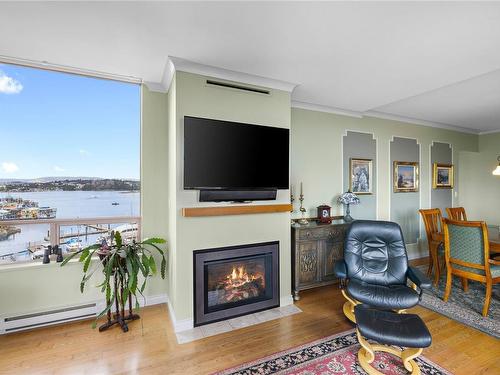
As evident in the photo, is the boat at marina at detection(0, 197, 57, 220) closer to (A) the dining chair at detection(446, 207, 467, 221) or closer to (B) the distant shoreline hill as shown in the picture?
(B) the distant shoreline hill

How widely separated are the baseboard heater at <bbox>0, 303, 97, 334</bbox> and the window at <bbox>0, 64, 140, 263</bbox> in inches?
23.1

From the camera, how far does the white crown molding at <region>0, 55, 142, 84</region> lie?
7.98 ft

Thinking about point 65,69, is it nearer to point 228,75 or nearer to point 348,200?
point 228,75

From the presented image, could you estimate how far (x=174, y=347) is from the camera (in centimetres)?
221

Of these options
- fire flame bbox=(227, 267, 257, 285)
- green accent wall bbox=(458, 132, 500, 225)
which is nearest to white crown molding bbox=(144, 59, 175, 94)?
fire flame bbox=(227, 267, 257, 285)

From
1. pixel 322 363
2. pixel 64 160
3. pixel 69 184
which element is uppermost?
pixel 64 160

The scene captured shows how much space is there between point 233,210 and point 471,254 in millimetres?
2766

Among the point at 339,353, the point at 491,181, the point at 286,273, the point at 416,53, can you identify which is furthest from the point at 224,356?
the point at 491,181

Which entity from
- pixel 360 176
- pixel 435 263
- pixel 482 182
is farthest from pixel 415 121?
pixel 435 263

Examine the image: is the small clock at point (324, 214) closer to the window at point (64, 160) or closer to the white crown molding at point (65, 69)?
the window at point (64, 160)

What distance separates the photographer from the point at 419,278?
2.42 meters

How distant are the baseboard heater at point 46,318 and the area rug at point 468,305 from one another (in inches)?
154

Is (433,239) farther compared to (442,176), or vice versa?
(442,176)

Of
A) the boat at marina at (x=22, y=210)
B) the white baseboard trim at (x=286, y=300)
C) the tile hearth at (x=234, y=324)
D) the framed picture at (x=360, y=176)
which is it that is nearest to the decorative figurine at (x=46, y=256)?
the boat at marina at (x=22, y=210)
